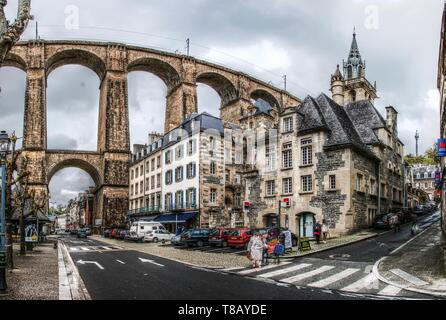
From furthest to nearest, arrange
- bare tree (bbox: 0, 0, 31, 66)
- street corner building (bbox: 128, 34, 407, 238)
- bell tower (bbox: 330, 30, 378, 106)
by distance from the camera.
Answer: bell tower (bbox: 330, 30, 378, 106)
street corner building (bbox: 128, 34, 407, 238)
bare tree (bbox: 0, 0, 31, 66)

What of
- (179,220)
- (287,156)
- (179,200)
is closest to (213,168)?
(179,200)

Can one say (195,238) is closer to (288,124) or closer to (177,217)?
(288,124)

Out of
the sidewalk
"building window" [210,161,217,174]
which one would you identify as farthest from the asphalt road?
"building window" [210,161,217,174]

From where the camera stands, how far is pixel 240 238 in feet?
81.3

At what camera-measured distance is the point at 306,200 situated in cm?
2914

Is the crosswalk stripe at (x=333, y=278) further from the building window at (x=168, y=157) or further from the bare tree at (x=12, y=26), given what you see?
the building window at (x=168, y=157)

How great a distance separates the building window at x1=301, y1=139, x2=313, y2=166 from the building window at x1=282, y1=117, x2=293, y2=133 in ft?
5.10

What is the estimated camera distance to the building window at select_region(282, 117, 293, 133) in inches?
1220

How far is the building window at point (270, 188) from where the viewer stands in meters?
31.6

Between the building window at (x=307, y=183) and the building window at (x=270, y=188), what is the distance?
2613 mm

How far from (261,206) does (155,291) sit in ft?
72.8

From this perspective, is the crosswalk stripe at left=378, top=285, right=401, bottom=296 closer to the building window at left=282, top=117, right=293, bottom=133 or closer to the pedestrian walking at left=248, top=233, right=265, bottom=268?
the pedestrian walking at left=248, top=233, right=265, bottom=268
